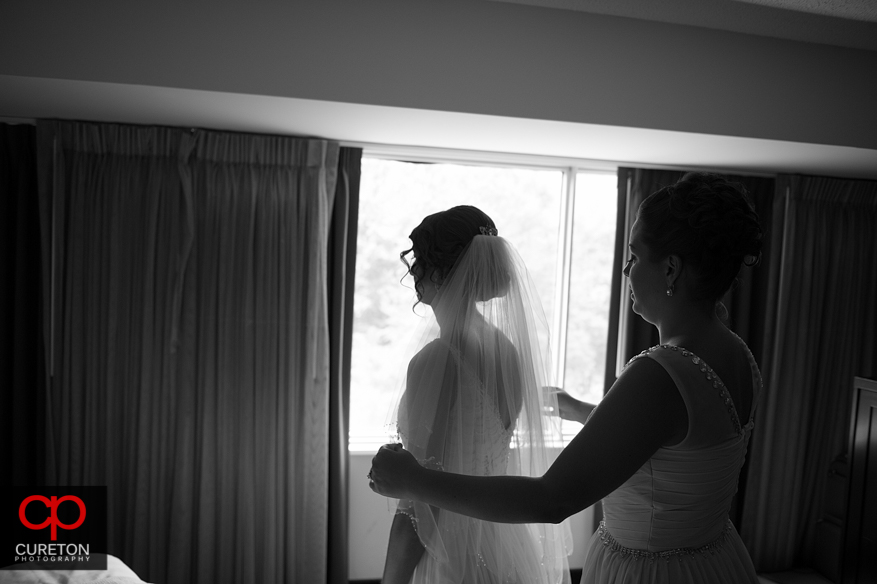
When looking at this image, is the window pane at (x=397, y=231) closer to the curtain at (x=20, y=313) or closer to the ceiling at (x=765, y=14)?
the ceiling at (x=765, y=14)

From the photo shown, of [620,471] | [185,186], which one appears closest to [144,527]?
[185,186]

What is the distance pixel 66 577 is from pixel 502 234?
2460 mm

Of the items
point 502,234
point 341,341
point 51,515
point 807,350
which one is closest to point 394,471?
point 341,341

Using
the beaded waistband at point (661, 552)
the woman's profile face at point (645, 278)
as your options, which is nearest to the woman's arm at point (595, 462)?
the woman's profile face at point (645, 278)

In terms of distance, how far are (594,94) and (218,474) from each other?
7.80ft

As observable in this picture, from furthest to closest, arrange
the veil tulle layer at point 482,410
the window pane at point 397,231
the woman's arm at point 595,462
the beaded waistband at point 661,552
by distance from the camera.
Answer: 1. the window pane at point 397,231
2. the veil tulle layer at point 482,410
3. the beaded waistband at point 661,552
4. the woman's arm at point 595,462

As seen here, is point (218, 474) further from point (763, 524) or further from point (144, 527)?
point (763, 524)

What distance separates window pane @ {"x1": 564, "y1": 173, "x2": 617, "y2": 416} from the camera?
3482mm

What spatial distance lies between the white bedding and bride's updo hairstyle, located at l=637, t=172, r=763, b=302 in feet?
5.90

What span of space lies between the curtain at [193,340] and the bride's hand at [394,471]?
1.85m

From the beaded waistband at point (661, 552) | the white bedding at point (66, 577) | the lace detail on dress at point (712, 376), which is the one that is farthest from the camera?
the white bedding at point (66, 577)

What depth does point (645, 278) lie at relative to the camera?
1.13 meters

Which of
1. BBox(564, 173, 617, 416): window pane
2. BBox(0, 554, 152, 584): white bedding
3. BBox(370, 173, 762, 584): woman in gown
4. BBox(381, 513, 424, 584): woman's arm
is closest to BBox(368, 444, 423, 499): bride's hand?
BBox(370, 173, 762, 584): woman in gown

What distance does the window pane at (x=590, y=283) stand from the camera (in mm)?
3482
